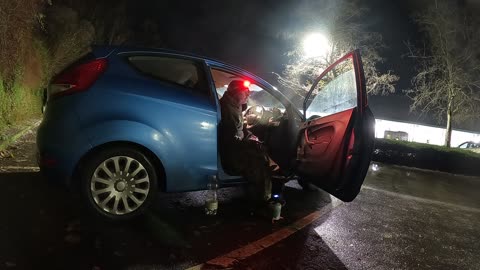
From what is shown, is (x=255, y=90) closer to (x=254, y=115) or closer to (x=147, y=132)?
(x=254, y=115)

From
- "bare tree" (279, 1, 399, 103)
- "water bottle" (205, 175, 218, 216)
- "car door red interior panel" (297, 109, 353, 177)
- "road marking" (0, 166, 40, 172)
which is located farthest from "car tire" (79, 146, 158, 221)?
"bare tree" (279, 1, 399, 103)

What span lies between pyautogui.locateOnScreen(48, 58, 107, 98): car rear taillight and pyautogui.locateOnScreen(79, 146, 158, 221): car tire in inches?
25.1

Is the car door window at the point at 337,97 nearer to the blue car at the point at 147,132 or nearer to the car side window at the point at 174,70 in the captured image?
the blue car at the point at 147,132

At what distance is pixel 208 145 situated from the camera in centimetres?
402

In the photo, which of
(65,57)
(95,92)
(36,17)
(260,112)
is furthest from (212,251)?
(65,57)

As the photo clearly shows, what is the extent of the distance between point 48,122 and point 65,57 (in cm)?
1078

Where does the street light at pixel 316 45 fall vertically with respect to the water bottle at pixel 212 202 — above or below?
above

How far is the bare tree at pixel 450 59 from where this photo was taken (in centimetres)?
1809

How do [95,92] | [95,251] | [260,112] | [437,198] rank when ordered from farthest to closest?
[437,198] < [260,112] < [95,92] < [95,251]

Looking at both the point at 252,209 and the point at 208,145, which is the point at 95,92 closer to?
the point at 208,145

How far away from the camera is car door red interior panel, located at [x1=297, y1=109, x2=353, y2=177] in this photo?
13.0 ft

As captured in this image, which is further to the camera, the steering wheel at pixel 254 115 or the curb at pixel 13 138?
the curb at pixel 13 138

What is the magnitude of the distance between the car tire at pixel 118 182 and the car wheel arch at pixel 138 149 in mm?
29

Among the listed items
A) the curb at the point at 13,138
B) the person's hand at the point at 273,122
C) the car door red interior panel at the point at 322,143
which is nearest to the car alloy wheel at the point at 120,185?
the car door red interior panel at the point at 322,143
